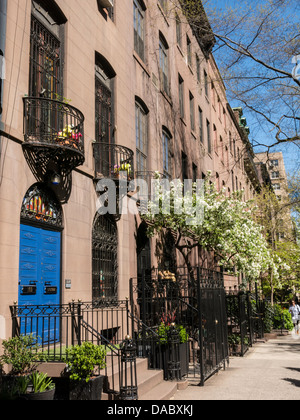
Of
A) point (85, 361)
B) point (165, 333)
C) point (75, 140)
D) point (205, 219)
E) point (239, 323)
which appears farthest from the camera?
point (239, 323)

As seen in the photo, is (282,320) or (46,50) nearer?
(46,50)

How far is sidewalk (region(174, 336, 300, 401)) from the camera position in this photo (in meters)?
8.78

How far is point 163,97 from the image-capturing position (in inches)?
757

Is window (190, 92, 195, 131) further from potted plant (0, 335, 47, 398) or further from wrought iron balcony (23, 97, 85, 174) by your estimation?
potted plant (0, 335, 47, 398)

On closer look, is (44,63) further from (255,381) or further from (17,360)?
(255,381)

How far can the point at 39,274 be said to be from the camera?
31.3 feet

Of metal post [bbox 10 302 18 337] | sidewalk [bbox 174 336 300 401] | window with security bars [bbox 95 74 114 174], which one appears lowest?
sidewalk [bbox 174 336 300 401]

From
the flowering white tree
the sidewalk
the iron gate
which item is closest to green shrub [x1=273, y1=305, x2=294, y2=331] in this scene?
the sidewalk

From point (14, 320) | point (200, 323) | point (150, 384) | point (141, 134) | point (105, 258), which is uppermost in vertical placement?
point (141, 134)

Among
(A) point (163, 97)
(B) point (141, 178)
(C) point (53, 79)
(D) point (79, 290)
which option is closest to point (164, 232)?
(B) point (141, 178)

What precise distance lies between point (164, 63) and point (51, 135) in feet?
40.9

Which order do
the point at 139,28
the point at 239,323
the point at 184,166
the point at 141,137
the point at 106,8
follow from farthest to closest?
1. the point at 184,166
2. the point at 139,28
3. the point at 141,137
4. the point at 239,323
5. the point at 106,8

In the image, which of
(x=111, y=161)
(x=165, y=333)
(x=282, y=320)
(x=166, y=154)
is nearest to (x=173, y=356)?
(x=165, y=333)

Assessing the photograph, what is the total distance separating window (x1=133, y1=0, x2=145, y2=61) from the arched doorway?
9.33m
